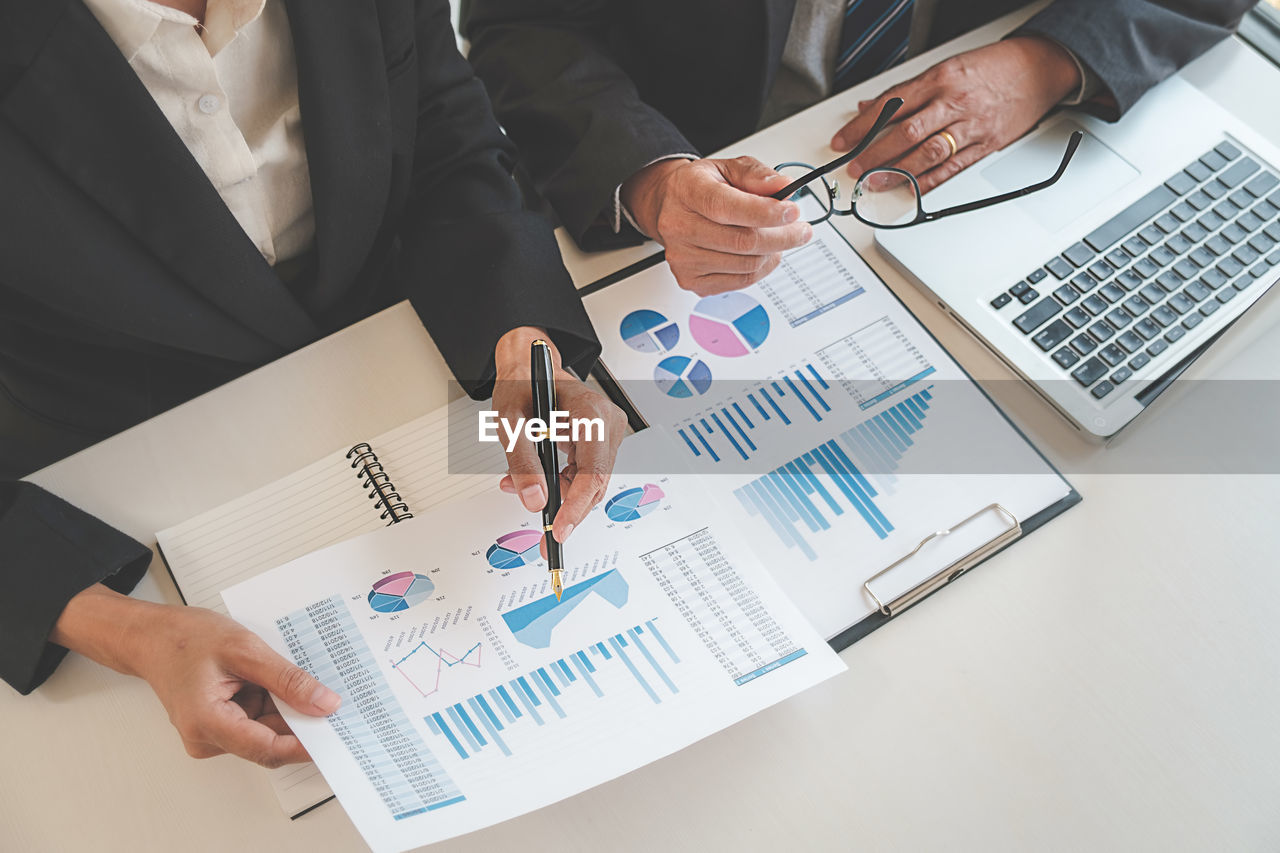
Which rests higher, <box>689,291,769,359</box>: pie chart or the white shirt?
the white shirt

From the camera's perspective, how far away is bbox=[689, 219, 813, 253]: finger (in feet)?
2.97

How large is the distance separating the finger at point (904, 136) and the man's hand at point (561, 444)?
0.46 metres

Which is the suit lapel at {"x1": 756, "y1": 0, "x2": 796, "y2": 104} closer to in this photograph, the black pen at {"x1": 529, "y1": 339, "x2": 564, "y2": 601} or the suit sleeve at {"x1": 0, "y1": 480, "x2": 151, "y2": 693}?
the black pen at {"x1": 529, "y1": 339, "x2": 564, "y2": 601}

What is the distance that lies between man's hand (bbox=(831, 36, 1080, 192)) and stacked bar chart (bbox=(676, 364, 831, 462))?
0.31 metres

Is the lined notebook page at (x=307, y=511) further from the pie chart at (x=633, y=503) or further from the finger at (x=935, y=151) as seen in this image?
the finger at (x=935, y=151)

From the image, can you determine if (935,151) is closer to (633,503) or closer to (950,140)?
(950,140)

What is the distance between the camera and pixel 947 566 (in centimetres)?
85

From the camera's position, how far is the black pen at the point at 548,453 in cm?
76

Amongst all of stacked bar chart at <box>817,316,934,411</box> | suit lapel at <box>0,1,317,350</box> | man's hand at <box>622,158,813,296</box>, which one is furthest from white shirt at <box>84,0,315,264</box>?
stacked bar chart at <box>817,316,934,411</box>

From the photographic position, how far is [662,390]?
0.93 m

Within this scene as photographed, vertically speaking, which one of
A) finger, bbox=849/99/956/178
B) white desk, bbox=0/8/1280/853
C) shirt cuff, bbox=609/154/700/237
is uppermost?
shirt cuff, bbox=609/154/700/237

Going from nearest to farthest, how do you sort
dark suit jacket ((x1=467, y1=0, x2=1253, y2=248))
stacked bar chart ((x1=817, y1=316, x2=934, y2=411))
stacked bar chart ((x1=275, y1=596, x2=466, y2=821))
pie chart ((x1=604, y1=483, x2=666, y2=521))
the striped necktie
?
stacked bar chart ((x1=275, y1=596, x2=466, y2=821)) < pie chart ((x1=604, y1=483, x2=666, y2=521)) < stacked bar chart ((x1=817, y1=316, x2=934, y2=411)) < dark suit jacket ((x1=467, y1=0, x2=1253, y2=248)) < the striped necktie

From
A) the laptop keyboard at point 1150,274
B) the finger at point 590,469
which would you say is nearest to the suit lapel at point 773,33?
the laptop keyboard at point 1150,274

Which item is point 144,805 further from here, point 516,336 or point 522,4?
point 522,4
